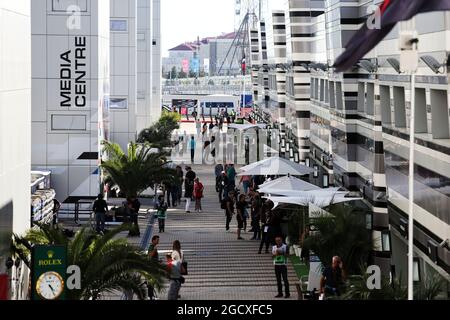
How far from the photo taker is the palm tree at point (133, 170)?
101 feet

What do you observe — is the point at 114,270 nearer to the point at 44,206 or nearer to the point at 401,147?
the point at 401,147

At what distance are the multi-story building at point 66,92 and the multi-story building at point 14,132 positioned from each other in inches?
512

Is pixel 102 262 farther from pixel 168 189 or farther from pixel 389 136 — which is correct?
pixel 168 189

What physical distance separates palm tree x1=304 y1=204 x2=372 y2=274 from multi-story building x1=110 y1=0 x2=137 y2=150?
27557 millimetres

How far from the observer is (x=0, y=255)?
46.1 ft

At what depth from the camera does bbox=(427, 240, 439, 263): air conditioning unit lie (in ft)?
46.7

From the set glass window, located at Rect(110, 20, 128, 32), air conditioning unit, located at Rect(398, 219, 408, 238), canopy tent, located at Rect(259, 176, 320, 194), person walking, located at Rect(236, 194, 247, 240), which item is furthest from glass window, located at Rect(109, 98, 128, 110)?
air conditioning unit, located at Rect(398, 219, 408, 238)

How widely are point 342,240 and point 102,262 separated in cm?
454

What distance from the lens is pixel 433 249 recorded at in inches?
569

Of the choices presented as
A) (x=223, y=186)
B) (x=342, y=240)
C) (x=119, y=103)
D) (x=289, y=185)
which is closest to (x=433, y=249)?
(x=342, y=240)

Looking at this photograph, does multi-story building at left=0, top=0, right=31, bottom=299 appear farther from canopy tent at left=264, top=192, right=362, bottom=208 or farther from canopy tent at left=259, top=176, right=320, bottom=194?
canopy tent at left=259, top=176, right=320, bottom=194

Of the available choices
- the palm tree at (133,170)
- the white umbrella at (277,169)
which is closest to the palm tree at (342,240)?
the white umbrella at (277,169)

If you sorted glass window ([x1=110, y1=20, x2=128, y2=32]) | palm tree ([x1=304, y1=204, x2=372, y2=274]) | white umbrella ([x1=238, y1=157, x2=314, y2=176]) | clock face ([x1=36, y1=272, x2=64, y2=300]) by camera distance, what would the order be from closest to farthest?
clock face ([x1=36, y1=272, x2=64, y2=300]) → palm tree ([x1=304, y1=204, x2=372, y2=274]) → white umbrella ([x1=238, y1=157, x2=314, y2=176]) → glass window ([x1=110, y1=20, x2=128, y2=32])

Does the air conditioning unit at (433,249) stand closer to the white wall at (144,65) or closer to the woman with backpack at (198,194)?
the woman with backpack at (198,194)
